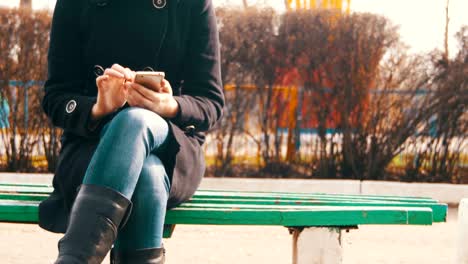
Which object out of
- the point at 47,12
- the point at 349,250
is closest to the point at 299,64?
the point at 47,12

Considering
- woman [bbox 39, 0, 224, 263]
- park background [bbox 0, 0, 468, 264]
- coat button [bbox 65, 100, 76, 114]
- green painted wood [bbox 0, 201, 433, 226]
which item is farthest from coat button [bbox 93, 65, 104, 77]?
park background [bbox 0, 0, 468, 264]

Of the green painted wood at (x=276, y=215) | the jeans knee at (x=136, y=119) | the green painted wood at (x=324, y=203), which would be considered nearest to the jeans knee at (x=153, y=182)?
the jeans knee at (x=136, y=119)

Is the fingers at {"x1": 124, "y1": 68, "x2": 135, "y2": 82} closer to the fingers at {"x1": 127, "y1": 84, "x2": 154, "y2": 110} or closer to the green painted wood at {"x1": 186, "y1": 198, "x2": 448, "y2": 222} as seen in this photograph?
the fingers at {"x1": 127, "y1": 84, "x2": 154, "y2": 110}

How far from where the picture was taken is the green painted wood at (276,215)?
309 cm

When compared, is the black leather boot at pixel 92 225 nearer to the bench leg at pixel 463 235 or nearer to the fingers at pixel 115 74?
the fingers at pixel 115 74

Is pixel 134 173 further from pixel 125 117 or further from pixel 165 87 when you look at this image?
pixel 165 87

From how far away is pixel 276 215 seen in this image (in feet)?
10.2

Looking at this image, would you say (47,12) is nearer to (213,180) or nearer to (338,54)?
(213,180)

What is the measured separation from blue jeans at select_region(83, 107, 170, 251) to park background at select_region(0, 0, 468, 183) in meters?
6.03

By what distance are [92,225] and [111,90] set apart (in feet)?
1.73

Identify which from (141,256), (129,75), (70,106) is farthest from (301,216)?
(70,106)

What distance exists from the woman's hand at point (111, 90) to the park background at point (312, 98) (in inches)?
230

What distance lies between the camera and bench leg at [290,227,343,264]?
10.3ft

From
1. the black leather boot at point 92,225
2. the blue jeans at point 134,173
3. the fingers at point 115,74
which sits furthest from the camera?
the fingers at point 115,74
